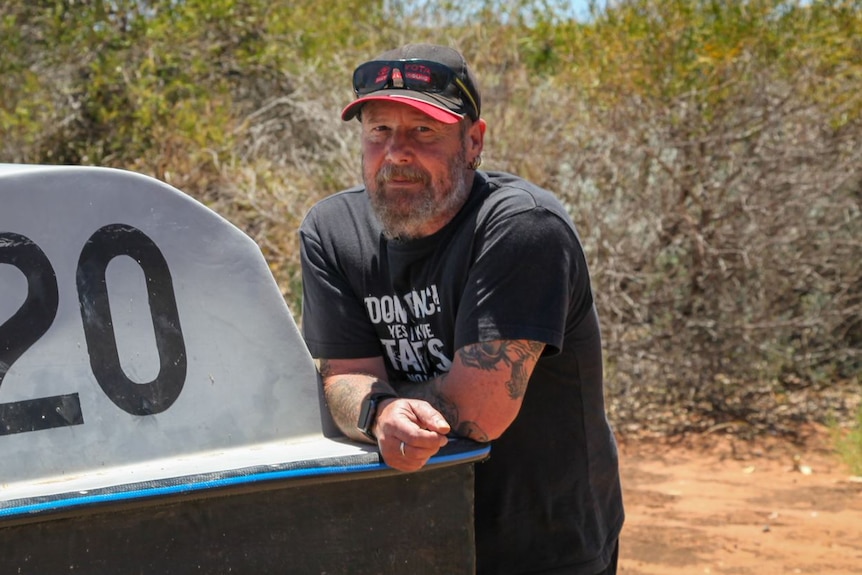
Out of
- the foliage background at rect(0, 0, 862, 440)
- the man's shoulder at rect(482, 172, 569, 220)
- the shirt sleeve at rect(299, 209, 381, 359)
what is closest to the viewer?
the man's shoulder at rect(482, 172, 569, 220)

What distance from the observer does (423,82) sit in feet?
8.36

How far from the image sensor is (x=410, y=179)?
8.43 feet

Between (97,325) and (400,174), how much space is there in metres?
0.82

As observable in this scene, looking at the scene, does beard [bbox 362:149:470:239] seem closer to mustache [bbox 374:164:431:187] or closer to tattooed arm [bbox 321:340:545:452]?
mustache [bbox 374:164:431:187]

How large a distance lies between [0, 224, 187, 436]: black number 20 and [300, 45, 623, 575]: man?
431 millimetres

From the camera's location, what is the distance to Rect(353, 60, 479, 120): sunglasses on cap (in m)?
2.55

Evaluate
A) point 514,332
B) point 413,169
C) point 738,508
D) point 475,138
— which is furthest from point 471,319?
point 738,508

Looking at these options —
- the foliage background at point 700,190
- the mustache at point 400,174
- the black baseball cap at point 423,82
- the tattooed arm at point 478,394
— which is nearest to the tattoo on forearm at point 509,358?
the tattooed arm at point 478,394

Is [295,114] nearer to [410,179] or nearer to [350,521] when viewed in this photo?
[410,179]

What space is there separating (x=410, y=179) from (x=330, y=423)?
0.57m

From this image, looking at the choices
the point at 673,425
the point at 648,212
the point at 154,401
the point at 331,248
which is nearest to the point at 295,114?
the point at 648,212

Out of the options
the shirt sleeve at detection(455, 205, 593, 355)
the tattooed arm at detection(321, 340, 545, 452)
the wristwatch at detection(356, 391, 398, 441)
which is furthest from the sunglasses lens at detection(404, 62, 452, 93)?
the wristwatch at detection(356, 391, 398, 441)

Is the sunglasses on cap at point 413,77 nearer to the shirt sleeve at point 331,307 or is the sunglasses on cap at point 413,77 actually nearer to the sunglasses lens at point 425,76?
the sunglasses lens at point 425,76

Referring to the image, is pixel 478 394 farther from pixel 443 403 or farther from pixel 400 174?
pixel 400 174
